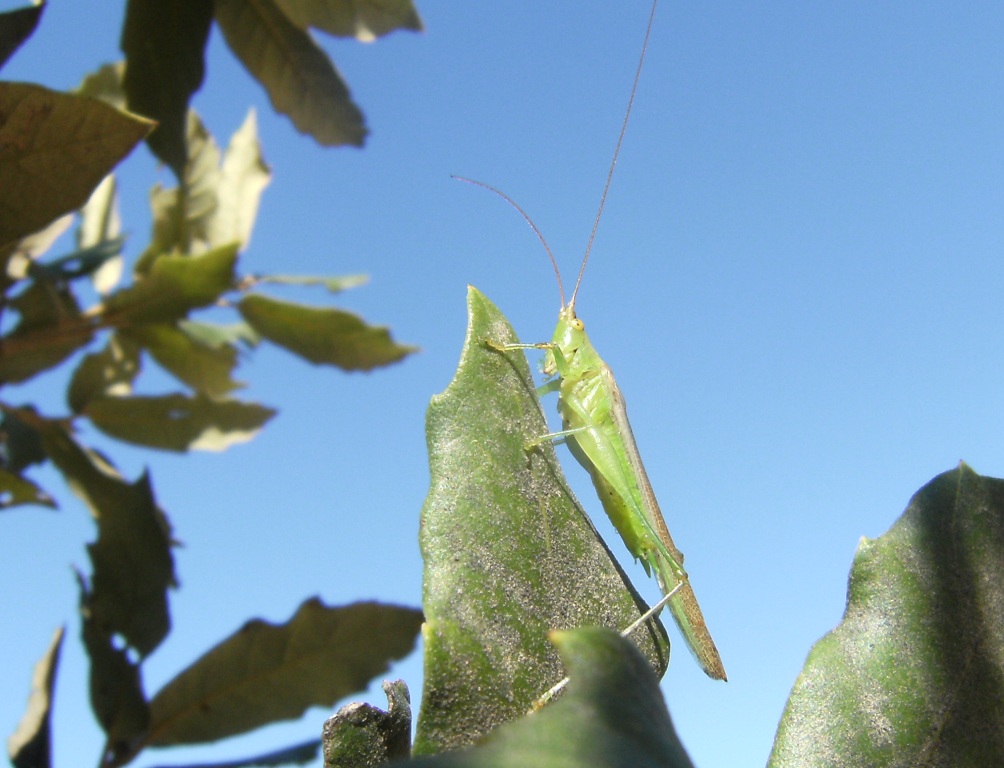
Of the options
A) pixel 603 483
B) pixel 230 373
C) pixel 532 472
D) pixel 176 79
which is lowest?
pixel 230 373

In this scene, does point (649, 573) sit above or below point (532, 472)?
above

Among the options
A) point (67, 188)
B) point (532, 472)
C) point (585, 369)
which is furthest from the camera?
point (585, 369)

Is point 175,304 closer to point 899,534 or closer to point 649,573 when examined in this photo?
point 899,534

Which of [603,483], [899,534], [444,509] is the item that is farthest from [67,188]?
[603,483]

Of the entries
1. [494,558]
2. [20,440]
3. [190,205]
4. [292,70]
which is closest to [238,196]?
[190,205]

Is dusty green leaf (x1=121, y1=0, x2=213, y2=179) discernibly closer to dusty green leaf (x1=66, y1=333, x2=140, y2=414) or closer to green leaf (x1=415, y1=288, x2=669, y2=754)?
dusty green leaf (x1=66, y1=333, x2=140, y2=414)

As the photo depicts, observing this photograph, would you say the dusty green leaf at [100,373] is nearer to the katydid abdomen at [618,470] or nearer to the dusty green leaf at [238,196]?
the dusty green leaf at [238,196]

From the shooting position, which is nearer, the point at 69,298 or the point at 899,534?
the point at 69,298

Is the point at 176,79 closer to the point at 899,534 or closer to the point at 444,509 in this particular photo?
the point at 444,509

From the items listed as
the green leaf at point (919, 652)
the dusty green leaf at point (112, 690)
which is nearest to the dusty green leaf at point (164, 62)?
the dusty green leaf at point (112, 690)

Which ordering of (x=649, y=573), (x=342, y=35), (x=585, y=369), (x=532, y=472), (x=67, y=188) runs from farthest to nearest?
(x=585, y=369), (x=649, y=573), (x=532, y=472), (x=342, y=35), (x=67, y=188)
